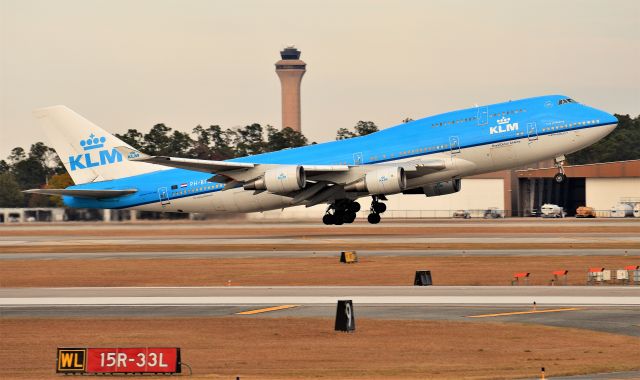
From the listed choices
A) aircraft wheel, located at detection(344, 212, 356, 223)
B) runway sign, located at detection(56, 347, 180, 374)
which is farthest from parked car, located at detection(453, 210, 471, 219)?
runway sign, located at detection(56, 347, 180, 374)

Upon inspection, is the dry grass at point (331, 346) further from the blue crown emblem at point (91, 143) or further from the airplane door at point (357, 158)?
the blue crown emblem at point (91, 143)

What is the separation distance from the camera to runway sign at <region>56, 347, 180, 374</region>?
22875 millimetres

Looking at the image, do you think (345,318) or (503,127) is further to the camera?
(503,127)

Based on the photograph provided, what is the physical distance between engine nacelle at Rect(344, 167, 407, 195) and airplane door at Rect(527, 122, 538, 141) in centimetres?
806

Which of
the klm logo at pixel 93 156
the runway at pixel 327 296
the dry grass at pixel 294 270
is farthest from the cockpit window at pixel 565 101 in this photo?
the klm logo at pixel 93 156

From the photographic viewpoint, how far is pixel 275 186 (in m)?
64.3

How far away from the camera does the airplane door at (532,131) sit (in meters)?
62.1

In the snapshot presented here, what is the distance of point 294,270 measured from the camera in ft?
155

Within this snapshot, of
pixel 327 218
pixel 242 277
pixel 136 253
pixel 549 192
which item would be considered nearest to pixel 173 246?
pixel 136 253

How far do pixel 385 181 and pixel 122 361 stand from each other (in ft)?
134

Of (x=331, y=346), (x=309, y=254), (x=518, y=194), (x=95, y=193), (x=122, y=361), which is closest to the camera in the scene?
(x=122, y=361)

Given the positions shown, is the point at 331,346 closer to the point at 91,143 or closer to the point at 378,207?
the point at 378,207

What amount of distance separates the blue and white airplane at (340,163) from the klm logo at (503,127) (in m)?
0.06

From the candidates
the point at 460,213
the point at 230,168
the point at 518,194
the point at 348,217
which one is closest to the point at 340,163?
the point at 348,217
